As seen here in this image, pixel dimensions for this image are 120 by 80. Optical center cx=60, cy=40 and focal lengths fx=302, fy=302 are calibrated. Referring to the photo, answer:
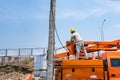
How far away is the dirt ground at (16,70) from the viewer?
89.0ft

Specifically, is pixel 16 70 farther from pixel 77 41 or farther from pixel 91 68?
pixel 91 68

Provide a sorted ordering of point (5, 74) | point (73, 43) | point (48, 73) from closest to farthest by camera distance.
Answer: point (48, 73) → point (73, 43) → point (5, 74)

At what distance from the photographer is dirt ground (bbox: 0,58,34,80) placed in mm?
27120

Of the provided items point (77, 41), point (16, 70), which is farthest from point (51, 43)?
point (16, 70)

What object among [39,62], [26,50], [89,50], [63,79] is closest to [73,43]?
[89,50]

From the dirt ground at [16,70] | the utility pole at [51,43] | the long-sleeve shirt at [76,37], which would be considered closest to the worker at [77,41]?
the long-sleeve shirt at [76,37]

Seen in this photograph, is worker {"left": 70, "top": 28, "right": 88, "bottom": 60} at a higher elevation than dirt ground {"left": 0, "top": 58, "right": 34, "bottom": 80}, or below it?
higher

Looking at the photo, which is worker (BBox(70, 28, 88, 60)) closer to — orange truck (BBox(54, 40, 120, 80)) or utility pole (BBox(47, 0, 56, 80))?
orange truck (BBox(54, 40, 120, 80))

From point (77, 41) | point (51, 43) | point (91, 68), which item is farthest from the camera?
point (77, 41)

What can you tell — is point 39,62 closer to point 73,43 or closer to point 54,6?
point 73,43

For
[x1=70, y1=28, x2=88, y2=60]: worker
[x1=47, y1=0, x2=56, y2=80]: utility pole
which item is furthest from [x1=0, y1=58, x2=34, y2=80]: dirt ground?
[x1=47, y1=0, x2=56, y2=80]: utility pole

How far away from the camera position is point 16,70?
2820cm

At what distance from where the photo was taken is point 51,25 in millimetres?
14734

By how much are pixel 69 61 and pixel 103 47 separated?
295 cm
